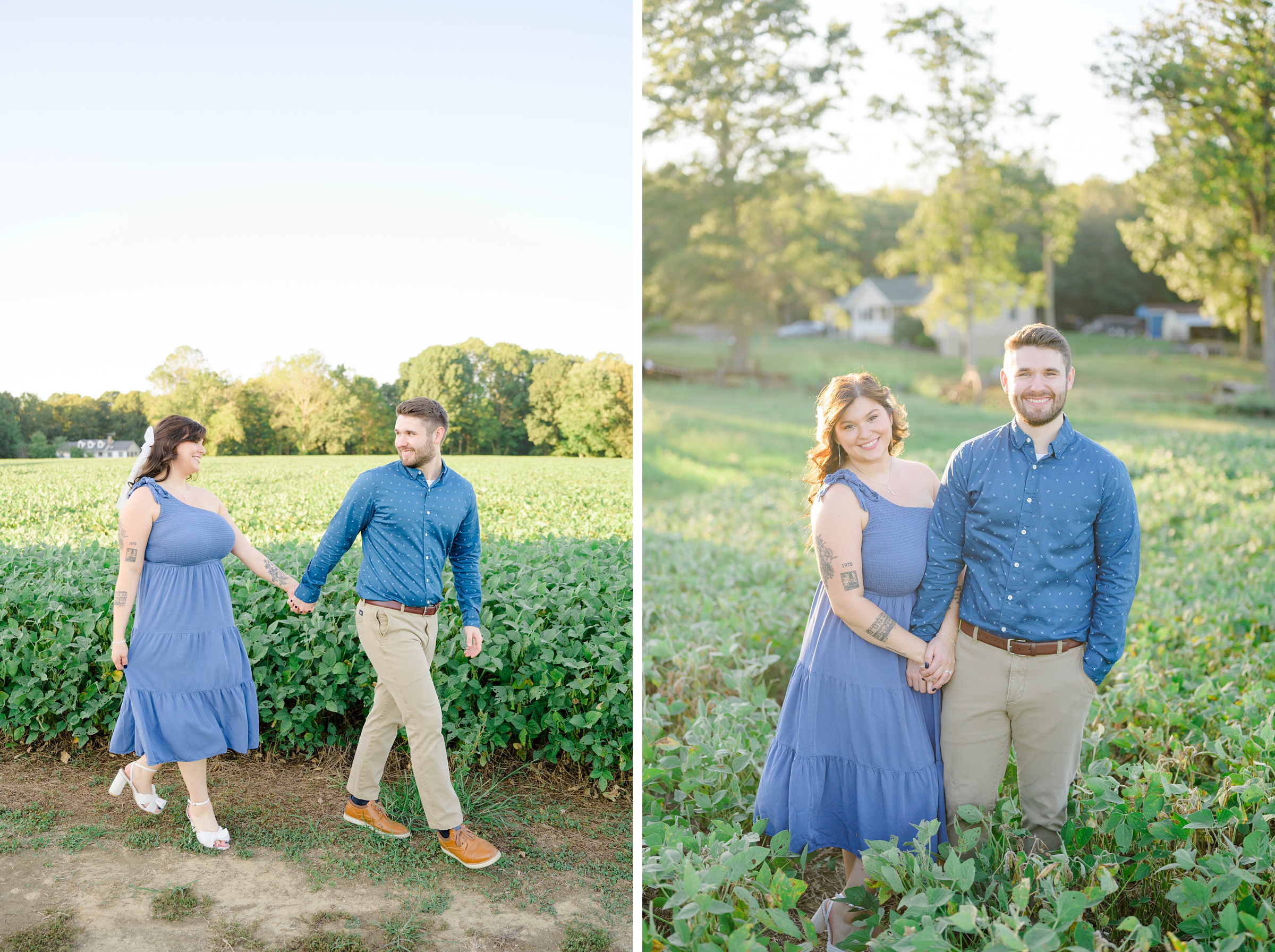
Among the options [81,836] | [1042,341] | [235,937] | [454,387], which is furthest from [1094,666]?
[454,387]

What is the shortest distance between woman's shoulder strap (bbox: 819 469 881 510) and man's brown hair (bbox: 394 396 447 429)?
1357 mm

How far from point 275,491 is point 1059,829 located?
5.67 metres

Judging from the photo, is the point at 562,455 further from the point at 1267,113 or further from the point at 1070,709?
the point at 1267,113

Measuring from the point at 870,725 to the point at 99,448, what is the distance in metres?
5.82

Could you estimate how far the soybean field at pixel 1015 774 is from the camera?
7.74 ft

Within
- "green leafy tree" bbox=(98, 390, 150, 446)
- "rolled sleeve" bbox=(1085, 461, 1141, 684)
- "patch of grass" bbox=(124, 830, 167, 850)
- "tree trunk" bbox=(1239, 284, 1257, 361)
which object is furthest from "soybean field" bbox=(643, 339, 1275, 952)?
"tree trunk" bbox=(1239, 284, 1257, 361)

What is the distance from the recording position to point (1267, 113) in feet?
47.7

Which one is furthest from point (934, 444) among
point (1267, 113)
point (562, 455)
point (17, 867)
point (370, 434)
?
point (17, 867)

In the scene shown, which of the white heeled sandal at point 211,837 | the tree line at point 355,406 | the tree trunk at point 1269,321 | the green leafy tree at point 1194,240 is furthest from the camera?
the tree trunk at point 1269,321

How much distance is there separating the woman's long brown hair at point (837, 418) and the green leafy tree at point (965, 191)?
64.4ft

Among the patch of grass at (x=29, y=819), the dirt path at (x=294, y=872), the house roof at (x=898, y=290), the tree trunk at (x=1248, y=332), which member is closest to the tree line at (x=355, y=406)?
the dirt path at (x=294, y=872)

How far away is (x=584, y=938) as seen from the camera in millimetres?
3121

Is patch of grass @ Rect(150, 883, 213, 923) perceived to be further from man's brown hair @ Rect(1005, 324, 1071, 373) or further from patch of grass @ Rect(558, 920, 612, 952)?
man's brown hair @ Rect(1005, 324, 1071, 373)

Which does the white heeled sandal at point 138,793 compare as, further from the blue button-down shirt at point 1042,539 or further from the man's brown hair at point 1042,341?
the man's brown hair at point 1042,341
